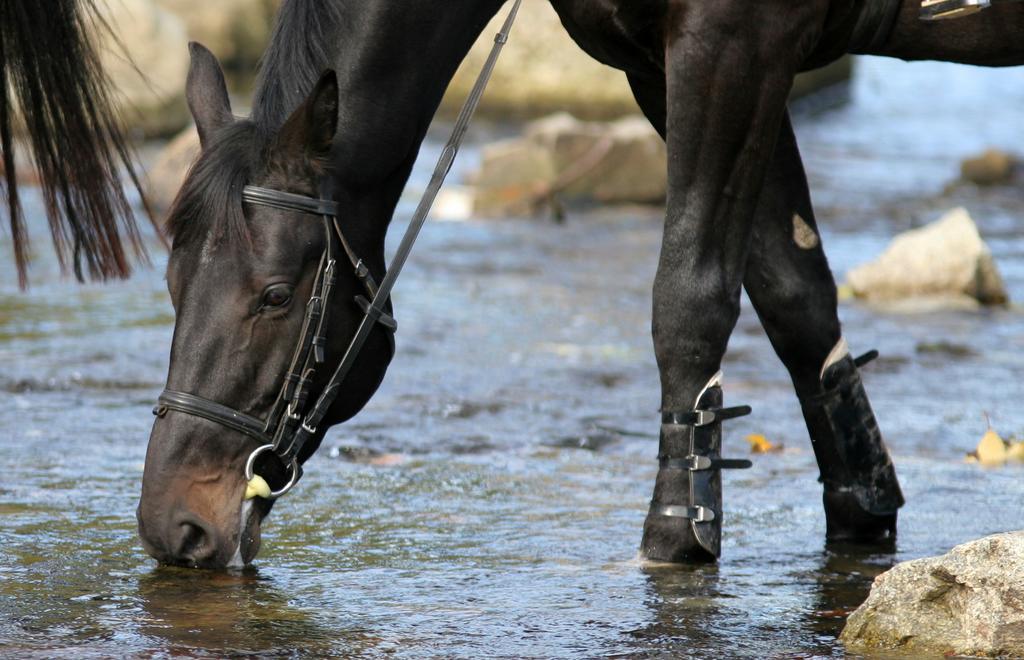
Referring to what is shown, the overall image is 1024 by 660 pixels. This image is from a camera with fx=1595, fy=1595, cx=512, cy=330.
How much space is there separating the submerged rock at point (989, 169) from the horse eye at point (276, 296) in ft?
33.6

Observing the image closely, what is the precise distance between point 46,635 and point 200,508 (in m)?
0.47

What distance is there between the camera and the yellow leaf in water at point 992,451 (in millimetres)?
5055

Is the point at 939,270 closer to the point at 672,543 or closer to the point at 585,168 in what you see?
the point at 585,168

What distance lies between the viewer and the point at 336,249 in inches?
148

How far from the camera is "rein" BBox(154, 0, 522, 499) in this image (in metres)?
3.64

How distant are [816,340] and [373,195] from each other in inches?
52.1

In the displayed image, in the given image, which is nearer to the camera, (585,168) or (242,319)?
(242,319)

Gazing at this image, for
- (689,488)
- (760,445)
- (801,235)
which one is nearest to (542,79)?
(760,445)

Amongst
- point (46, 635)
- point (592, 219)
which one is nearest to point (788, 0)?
point (46, 635)

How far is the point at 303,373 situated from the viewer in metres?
3.72

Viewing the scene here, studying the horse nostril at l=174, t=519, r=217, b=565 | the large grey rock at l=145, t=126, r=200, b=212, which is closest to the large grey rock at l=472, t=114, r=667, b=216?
the large grey rock at l=145, t=126, r=200, b=212

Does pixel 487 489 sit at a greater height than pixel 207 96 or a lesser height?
lesser

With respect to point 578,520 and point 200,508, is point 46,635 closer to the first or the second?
point 200,508

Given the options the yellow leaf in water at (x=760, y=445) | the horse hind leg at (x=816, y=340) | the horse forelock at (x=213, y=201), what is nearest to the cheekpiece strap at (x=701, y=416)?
the horse hind leg at (x=816, y=340)
